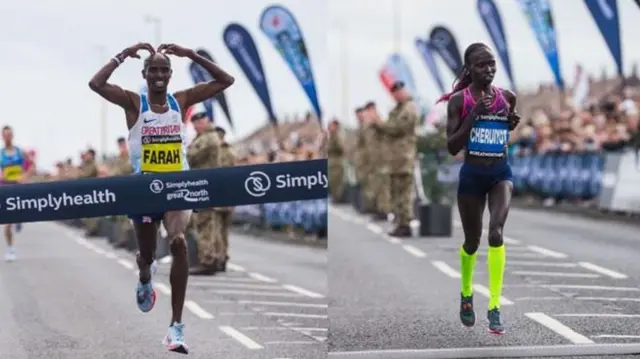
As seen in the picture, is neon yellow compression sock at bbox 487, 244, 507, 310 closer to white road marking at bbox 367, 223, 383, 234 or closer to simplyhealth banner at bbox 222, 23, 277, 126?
simplyhealth banner at bbox 222, 23, 277, 126

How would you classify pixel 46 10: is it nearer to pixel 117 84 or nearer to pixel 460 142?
pixel 117 84

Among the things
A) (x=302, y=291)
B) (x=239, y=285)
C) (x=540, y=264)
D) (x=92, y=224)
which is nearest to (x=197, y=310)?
(x=92, y=224)

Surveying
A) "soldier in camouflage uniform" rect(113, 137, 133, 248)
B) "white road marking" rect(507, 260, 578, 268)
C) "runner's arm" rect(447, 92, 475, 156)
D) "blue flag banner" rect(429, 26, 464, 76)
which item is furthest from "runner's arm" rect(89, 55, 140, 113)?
"white road marking" rect(507, 260, 578, 268)

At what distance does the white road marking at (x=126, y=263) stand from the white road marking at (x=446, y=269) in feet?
6.73

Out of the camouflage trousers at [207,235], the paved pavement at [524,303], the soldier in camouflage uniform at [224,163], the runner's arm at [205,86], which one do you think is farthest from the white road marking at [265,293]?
the runner's arm at [205,86]

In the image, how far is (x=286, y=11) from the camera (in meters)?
8.70

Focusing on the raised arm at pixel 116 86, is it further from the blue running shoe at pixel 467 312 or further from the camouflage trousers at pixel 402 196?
the camouflage trousers at pixel 402 196

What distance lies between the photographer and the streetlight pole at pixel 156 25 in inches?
303

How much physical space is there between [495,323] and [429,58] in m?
2.06

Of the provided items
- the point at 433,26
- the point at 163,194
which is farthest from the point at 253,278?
the point at 163,194

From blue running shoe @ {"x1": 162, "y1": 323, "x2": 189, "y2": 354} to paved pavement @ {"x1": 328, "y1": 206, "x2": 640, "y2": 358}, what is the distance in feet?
2.41

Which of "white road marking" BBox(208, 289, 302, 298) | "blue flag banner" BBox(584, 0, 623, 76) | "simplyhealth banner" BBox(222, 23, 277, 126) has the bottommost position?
"white road marking" BBox(208, 289, 302, 298)

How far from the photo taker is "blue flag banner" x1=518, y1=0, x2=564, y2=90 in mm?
8555

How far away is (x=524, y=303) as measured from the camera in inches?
338
